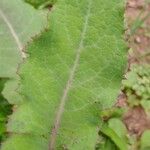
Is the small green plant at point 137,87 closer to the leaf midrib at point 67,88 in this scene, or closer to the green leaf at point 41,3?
the green leaf at point 41,3

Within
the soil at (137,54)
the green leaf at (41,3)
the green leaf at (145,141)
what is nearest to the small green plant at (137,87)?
the soil at (137,54)

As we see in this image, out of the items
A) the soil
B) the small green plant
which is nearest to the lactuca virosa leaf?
the soil

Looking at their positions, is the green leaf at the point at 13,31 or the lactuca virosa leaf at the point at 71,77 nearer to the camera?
the lactuca virosa leaf at the point at 71,77

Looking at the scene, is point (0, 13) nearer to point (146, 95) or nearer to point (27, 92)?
point (27, 92)

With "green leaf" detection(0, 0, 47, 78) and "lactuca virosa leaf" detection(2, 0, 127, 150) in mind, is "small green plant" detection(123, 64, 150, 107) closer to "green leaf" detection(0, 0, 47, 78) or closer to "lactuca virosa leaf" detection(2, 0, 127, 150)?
"green leaf" detection(0, 0, 47, 78)

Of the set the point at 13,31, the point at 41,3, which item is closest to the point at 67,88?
the point at 13,31

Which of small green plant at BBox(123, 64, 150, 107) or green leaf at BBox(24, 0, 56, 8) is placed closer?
green leaf at BBox(24, 0, 56, 8)

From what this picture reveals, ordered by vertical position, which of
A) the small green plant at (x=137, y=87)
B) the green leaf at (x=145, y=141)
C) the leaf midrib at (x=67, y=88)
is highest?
the leaf midrib at (x=67, y=88)
